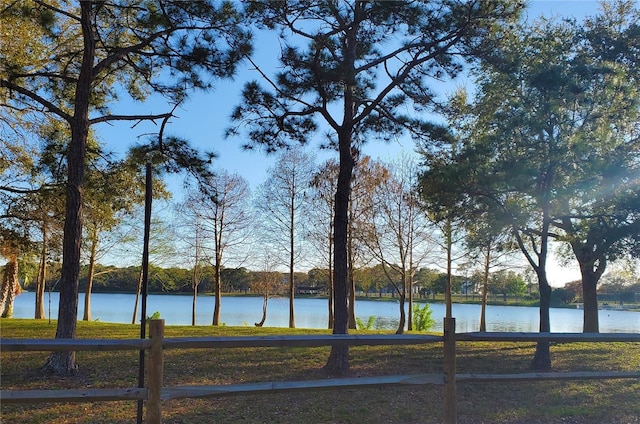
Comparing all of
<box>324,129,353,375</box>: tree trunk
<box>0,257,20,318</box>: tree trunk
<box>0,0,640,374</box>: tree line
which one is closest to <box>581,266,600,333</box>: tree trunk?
<box>0,0,640,374</box>: tree line

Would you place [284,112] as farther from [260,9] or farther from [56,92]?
[56,92]

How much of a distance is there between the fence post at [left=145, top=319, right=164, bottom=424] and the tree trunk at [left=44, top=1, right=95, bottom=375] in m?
4.35

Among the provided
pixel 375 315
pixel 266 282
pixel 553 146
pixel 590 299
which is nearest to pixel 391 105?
pixel 553 146

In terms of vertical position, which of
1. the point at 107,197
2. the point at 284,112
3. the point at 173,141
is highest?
the point at 284,112

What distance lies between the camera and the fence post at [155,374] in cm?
367

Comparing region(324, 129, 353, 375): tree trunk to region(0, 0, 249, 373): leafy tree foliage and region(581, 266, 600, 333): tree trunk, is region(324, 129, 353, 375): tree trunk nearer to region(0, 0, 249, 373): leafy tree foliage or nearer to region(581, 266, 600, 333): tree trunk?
region(0, 0, 249, 373): leafy tree foliage

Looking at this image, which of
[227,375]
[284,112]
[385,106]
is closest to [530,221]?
[385,106]

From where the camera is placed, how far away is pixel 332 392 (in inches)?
259

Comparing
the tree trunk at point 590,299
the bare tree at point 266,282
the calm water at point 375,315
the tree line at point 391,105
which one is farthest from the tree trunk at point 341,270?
the bare tree at point 266,282

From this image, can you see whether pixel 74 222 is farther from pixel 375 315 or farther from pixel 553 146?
pixel 375 315

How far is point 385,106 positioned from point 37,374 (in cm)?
699

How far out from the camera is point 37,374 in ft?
23.5

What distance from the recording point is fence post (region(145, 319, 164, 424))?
3.67 metres

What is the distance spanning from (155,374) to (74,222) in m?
4.83
